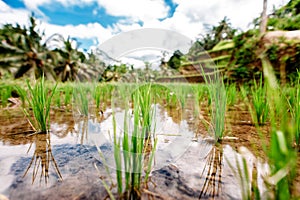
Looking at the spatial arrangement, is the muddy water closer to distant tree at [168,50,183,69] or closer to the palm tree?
distant tree at [168,50,183,69]

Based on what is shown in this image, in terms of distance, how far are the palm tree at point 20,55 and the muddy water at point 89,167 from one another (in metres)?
17.6

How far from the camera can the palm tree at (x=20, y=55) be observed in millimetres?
16578

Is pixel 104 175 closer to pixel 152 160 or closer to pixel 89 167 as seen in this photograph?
pixel 89 167

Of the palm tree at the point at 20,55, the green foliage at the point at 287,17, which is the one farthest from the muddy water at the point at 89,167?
the palm tree at the point at 20,55

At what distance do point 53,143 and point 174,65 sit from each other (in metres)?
1.25

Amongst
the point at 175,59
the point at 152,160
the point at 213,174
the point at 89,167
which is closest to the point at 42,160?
the point at 89,167

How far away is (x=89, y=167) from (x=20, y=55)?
2123cm

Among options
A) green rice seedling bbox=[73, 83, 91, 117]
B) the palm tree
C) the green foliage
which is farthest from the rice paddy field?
the palm tree

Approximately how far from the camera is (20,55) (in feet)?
57.0

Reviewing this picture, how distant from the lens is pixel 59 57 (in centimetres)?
2003

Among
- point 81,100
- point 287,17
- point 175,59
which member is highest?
point 287,17

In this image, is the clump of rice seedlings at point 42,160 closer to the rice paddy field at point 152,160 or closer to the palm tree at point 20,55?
the rice paddy field at point 152,160

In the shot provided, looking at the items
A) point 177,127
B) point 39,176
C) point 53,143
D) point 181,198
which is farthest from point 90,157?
point 177,127

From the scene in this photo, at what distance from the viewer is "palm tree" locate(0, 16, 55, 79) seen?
653 inches
